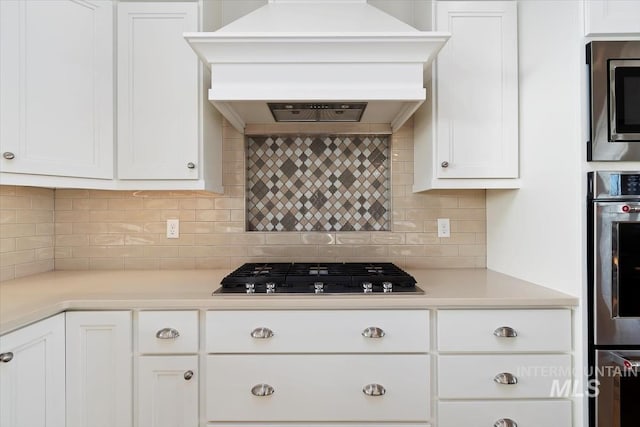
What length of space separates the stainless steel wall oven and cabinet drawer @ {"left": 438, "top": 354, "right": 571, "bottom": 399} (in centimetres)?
18

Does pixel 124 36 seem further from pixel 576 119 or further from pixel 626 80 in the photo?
pixel 626 80

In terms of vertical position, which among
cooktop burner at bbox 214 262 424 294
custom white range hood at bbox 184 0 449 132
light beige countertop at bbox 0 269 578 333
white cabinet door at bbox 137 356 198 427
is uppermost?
custom white range hood at bbox 184 0 449 132

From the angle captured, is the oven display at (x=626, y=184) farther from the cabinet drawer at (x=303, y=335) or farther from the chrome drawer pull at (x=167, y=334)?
the chrome drawer pull at (x=167, y=334)

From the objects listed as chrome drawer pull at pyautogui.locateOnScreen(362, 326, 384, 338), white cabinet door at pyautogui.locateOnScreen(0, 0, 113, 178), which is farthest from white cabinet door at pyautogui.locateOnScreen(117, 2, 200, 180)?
chrome drawer pull at pyautogui.locateOnScreen(362, 326, 384, 338)

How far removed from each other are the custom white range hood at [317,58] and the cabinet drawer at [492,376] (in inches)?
43.1

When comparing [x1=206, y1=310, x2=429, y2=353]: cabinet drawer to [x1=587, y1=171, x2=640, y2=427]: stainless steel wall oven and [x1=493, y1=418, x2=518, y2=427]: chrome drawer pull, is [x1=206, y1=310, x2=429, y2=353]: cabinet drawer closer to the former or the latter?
[x1=493, y1=418, x2=518, y2=427]: chrome drawer pull

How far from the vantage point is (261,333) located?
1.49 metres

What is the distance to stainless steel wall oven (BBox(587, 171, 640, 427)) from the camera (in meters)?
1.36

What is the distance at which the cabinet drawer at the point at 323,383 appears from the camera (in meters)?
1.50

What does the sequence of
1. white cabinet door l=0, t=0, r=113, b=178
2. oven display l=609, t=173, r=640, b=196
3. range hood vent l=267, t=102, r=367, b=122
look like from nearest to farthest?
oven display l=609, t=173, r=640, b=196 < white cabinet door l=0, t=0, r=113, b=178 < range hood vent l=267, t=102, r=367, b=122

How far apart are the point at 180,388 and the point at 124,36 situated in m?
1.61

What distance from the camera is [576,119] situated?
1418 mm

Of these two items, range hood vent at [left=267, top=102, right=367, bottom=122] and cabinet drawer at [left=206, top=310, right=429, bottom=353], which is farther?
range hood vent at [left=267, top=102, right=367, bottom=122]

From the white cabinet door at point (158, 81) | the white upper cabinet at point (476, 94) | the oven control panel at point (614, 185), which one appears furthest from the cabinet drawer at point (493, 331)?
the white cabinet door at point (158, 81)
